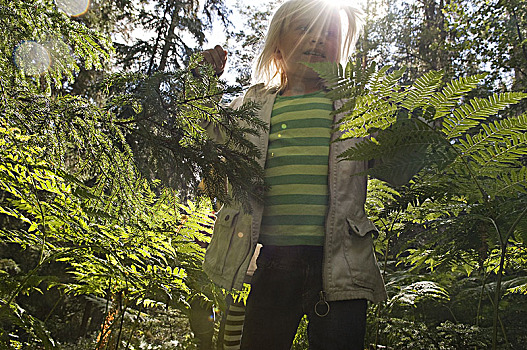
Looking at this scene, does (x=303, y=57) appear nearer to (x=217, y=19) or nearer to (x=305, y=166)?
(x=305, y=166)

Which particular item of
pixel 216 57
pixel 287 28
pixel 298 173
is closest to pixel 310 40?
pixel 287 28

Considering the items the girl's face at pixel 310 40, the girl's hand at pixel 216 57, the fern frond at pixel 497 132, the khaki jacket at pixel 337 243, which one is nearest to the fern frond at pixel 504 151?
the fern frond at pixel 497 132

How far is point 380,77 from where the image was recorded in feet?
3.47

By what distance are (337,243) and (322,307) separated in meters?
0.27

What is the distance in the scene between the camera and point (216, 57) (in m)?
1.73

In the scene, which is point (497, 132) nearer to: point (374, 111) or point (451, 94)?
point (451, 94)

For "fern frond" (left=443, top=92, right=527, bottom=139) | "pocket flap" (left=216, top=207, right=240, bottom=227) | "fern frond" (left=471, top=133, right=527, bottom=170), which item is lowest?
"pocket flap" (left=216, top=207, right=240, bottom=227)

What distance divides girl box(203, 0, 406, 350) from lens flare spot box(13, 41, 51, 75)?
678 millimetres

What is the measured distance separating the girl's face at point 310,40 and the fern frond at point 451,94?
826 mm

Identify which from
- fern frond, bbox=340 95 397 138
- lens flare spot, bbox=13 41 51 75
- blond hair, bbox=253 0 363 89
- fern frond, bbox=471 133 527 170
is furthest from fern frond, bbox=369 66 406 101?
lens flare spot, bbox=13 41 51 75

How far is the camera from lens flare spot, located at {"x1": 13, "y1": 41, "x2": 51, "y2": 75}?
1.16 meters

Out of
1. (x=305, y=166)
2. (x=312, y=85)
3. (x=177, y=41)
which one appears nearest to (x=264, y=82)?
(x=312, y=85)

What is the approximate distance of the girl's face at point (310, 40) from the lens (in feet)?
5.82

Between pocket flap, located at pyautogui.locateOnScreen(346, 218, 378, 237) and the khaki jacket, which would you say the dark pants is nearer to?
the khaki jacket
